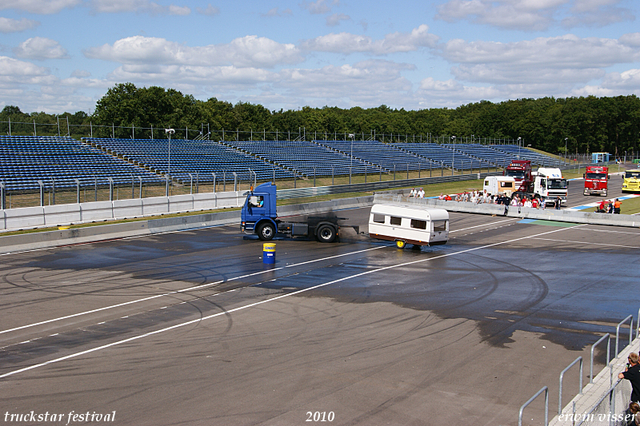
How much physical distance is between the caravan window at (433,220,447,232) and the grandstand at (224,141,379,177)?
103 feet

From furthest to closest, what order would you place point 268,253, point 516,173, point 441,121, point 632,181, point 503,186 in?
point 441,121 → point 632,181 → point 516,173 → point 503,186 → point 268,253

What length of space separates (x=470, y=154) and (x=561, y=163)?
21.7 m

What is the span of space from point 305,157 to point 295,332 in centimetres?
5680

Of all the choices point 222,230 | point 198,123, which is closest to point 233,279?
point 222,230

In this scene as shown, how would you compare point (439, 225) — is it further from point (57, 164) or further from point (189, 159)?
point (189, 159)

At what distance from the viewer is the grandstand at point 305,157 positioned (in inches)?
2534

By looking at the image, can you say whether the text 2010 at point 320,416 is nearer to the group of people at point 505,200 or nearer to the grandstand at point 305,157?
the group of people at point 505,200

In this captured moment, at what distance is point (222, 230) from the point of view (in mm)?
33969

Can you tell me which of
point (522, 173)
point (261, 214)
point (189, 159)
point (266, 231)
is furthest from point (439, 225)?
point (189, 159)

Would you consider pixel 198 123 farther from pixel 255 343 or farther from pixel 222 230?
pixel 255 343

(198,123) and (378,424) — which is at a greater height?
(198,123)

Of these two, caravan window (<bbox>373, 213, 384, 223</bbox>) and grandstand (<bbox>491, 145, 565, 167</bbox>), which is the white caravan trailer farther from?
grandstand (<bbox>491, 145, 565, 167</bbox>)

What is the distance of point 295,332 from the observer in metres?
14.5

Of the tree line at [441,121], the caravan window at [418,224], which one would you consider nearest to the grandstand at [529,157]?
the tree line at [441,121]
